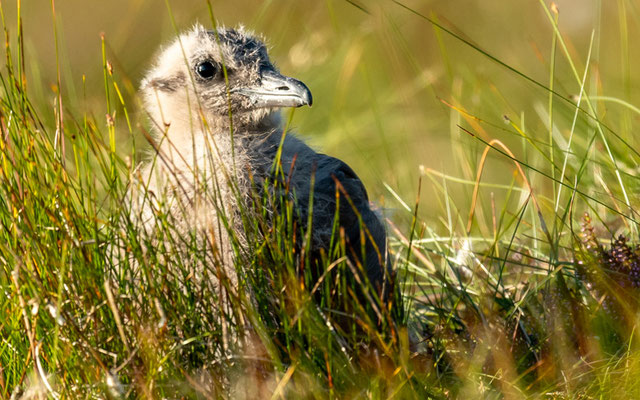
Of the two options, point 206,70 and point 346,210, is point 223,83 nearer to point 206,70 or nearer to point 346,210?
point 206,70

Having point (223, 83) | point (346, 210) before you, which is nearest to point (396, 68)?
point (223, 83)

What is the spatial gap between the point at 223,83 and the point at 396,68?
170cm

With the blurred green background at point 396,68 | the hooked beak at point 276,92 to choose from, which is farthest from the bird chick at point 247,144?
the blurred green background at point 396,68

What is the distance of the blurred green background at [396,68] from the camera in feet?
14.6

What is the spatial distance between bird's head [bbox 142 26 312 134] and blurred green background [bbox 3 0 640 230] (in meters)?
0.25

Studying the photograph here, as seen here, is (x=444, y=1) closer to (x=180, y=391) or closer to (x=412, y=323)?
(x=412, y=323)

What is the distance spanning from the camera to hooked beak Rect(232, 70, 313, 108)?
138 inches

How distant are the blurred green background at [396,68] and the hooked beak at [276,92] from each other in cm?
38

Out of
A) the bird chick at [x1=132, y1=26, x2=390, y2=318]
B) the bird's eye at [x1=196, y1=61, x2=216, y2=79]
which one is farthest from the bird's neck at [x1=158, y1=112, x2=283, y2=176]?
the bird's eye at [x1=196, y1=61, x2=216, y2=79]

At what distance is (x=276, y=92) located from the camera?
3602mm

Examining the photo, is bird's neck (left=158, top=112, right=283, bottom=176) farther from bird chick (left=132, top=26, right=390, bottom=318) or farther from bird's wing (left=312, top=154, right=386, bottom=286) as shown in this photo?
bird's wing (left=312, top=154, right=386, bottom=286)

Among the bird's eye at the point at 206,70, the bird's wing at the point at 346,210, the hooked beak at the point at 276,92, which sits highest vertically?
the bird's eye at the point at 206,70

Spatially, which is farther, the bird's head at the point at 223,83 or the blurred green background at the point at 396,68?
the blurred green background at the point at 396,68

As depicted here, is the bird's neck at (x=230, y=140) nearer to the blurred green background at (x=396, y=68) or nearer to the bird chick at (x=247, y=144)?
the bird chick at (x=247, y=144)
